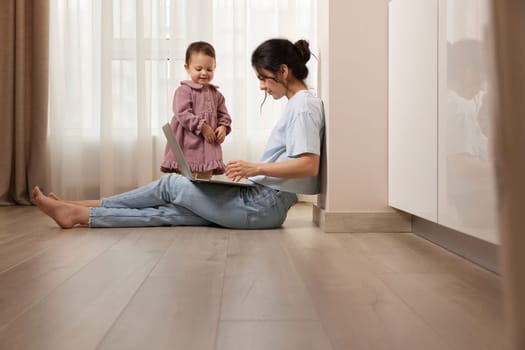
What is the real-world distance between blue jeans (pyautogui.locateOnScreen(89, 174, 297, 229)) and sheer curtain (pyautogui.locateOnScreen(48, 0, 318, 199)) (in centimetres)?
129

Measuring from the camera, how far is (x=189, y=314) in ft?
2.78

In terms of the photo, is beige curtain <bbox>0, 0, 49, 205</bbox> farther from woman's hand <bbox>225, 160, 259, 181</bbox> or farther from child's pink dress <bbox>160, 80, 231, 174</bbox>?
woman's hand <bbox>225, 160, 259, 181</bbox>

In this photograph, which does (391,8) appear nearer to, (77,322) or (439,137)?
(439,137)

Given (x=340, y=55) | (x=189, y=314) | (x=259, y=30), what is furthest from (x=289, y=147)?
(x=259, y=30)

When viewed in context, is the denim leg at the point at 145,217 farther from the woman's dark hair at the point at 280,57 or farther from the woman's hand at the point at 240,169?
the woman's dark hair at the point at 280,57

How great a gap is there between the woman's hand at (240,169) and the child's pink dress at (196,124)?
886 mm

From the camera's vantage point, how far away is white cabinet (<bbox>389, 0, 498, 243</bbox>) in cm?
111

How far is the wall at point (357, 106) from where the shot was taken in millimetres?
1915

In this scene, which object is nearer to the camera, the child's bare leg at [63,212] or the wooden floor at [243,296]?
the wooden floor at [243,296]

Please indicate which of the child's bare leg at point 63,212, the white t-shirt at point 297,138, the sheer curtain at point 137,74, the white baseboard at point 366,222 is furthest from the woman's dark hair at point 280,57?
the sheer curtain at point 137,74

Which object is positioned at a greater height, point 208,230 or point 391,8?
point 391,8

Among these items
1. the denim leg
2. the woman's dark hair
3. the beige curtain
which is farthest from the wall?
the beige curtain

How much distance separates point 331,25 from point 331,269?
3.30ft

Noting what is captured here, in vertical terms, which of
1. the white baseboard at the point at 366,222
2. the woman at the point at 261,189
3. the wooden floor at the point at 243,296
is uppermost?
the woman at the point at 261,189
